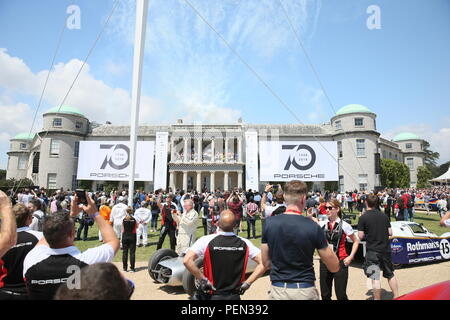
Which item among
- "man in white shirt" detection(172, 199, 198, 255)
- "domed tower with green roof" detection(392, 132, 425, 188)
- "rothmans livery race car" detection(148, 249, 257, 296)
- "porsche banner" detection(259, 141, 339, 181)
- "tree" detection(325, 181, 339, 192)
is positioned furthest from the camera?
"domed tower with green roof" detection(392, 132, 425, 188)

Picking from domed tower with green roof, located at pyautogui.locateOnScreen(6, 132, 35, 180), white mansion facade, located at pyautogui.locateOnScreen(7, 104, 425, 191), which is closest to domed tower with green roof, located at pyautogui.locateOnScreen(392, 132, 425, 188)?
white mansion facade, located at pyautogui.locateOnScreen(7, 104, 425, 191)

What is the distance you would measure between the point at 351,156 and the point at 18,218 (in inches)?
1595

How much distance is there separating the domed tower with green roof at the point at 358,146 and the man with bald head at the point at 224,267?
124ft

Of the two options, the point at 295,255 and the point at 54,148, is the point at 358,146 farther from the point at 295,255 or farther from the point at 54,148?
the point at 54,148

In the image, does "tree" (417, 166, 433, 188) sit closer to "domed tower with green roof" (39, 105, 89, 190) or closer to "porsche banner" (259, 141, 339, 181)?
"porsche banner" (259, 141, 339, 181)

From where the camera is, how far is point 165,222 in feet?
28.6

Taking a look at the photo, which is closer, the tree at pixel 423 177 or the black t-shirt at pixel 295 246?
the black t-shirt at pixel 295 246

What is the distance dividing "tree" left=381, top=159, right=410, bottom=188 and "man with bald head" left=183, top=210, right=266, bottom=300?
150 ft

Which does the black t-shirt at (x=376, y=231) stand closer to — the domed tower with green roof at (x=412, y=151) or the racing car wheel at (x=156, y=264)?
→ the racing car wheel at (x=156, y=264)

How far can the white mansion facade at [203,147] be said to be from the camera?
38.0 meters

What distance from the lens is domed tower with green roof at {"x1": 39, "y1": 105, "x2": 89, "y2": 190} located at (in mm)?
39062

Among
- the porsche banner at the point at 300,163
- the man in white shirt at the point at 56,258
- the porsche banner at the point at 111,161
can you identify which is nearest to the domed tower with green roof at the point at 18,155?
the porsche banner at the point at 111,161
